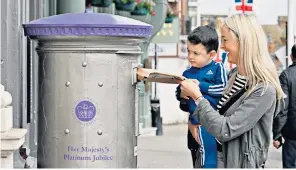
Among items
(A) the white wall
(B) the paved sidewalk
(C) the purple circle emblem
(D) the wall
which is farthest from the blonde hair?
(B) the paved sidewalk

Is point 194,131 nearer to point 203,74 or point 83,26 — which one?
point 203,74

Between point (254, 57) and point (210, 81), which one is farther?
point (210, 81)

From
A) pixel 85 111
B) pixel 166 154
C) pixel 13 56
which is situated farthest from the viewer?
pixel 166 154

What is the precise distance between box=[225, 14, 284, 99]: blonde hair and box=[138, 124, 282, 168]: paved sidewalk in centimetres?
790

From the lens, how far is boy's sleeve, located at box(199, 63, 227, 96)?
5.71m

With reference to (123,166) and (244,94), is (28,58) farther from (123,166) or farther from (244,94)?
(244,94)

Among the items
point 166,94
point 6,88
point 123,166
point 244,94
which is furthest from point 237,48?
point 166,94

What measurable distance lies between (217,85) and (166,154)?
31.9 feet

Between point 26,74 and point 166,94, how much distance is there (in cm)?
2738

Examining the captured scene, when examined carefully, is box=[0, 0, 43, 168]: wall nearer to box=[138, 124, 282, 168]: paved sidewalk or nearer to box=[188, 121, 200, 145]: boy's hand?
box=[188, 121, 200, 145]: boy's hand

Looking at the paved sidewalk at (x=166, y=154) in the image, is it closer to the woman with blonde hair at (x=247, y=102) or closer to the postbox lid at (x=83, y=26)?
the postbox lid at (x=83, y=26)

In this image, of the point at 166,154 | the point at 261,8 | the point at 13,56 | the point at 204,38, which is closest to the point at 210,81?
the point at 204,38

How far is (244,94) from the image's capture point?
4883mm

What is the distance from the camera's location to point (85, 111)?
518 centimetres
